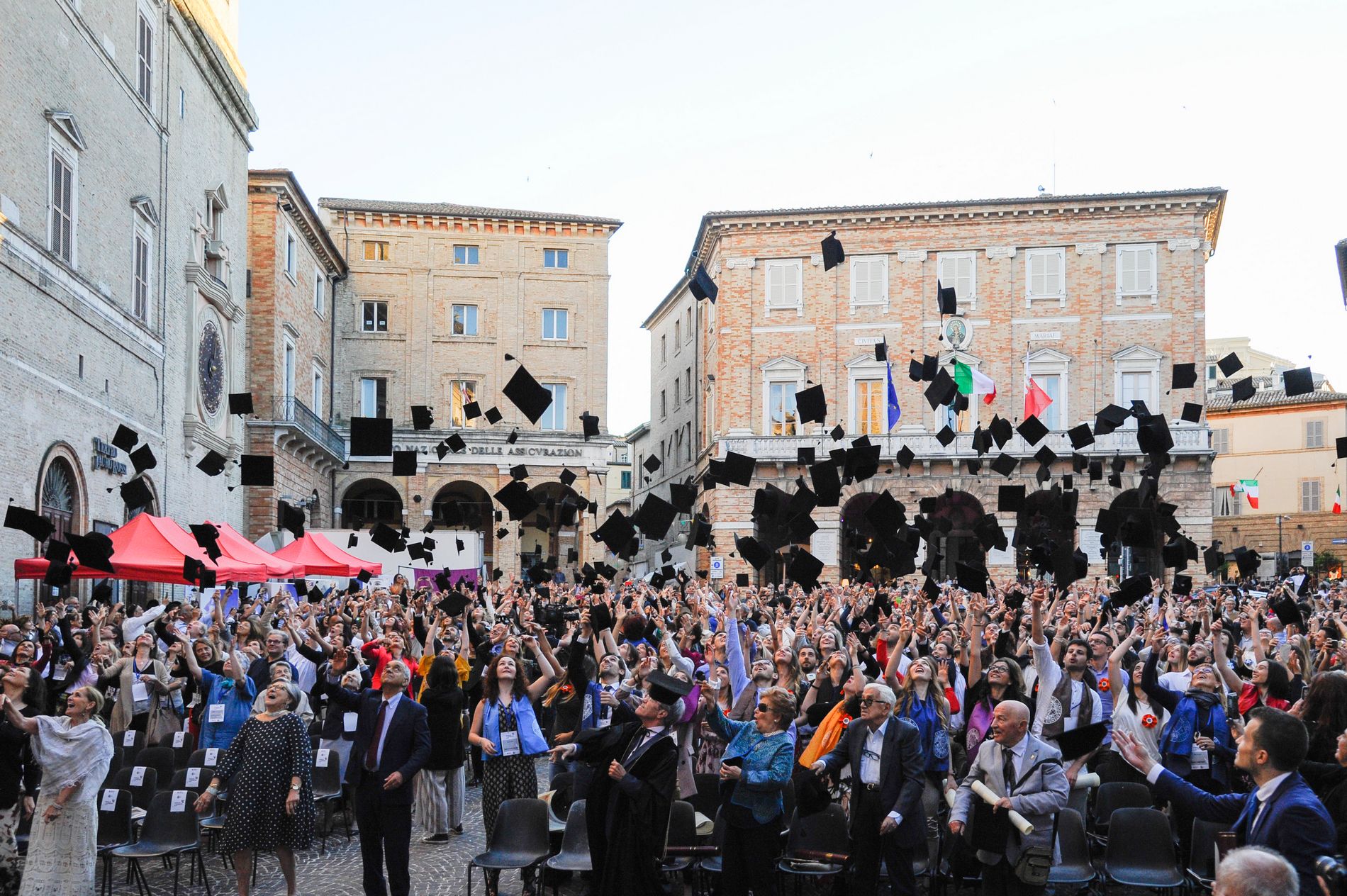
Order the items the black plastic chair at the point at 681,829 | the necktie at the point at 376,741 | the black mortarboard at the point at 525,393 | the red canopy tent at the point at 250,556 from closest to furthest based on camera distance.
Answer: the black plastic chair at the point at 681,829 < the necktie at the point at 376,741 < the black mortarboard at the point at 525,393 < the red canopy tent at the point at 250,556

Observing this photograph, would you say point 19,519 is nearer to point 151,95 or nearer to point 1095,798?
point 1095,798

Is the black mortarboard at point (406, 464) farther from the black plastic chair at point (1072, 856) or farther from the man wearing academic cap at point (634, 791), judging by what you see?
the black plastic chair at point (1072, 856)

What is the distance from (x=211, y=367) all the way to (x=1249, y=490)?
4181 cm

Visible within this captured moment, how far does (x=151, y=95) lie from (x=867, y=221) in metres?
23.7

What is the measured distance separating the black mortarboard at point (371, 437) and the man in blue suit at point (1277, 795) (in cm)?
1165

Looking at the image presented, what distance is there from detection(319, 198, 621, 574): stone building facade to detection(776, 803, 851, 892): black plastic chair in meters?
35.8

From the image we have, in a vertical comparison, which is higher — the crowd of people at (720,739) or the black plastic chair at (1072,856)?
the crowd of people at (720,739)

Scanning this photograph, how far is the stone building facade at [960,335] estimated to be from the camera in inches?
1599

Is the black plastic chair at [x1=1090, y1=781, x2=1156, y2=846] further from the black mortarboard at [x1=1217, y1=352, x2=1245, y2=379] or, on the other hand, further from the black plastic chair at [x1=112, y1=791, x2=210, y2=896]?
the black mortarboard at [x1=1217, y1=352, x2=1245, y2=379]

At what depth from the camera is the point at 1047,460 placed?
71.5 ft

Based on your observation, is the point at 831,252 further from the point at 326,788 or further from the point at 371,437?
the point at 326,788

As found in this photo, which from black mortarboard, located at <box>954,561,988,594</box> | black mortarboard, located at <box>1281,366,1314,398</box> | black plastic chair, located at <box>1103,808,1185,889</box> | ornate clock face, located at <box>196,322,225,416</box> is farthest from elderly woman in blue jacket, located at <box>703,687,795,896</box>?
ornate clock face, located at <box>196,322,225,416</box>

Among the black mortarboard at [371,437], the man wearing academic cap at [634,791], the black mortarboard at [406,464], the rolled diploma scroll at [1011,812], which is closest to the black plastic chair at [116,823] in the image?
the man wearing academic cap at [634,791]

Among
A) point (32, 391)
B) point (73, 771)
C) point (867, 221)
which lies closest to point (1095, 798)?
point (73, 771)
